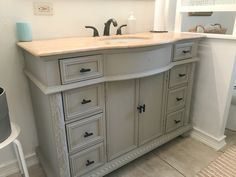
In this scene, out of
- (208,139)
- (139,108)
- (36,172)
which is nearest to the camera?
(139,108)

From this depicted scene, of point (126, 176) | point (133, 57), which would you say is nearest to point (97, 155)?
point (126, 176)

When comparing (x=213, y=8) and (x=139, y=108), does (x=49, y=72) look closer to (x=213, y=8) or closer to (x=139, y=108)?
(x=139, y=108)

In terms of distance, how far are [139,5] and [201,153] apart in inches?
52.1

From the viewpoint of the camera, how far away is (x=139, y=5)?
1645mm

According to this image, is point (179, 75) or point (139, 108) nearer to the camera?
point (139, 108)

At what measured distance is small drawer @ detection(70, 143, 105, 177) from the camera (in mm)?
1122

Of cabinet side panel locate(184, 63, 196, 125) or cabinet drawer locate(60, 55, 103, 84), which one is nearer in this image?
cabinet drawer locate(60, 55, 103, 84)

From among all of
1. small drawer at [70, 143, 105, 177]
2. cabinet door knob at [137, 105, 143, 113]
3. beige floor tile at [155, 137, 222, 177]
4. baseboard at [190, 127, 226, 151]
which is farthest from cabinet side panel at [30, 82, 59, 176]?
baseboard at [190, 127, 226, 151]

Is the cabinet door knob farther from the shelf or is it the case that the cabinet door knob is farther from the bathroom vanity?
the shelf

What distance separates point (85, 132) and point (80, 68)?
37cm

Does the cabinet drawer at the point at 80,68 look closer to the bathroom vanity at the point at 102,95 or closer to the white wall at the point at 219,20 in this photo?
the bathroom vanity at the point at 102,95

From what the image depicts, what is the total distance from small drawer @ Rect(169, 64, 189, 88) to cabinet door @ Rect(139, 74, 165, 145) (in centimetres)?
10

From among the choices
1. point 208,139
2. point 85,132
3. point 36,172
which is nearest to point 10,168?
point 36,172

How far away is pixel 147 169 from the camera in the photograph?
143 cm
